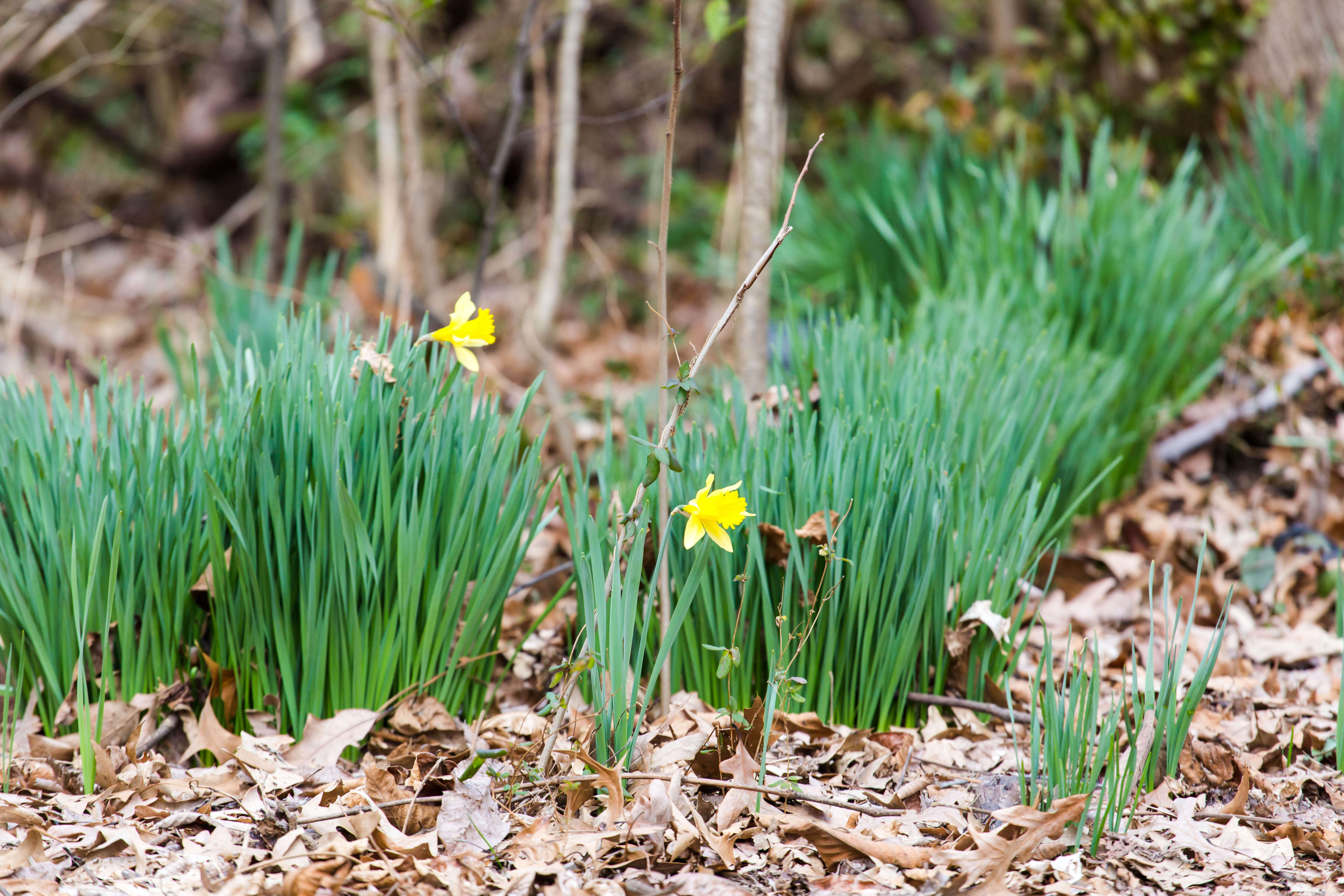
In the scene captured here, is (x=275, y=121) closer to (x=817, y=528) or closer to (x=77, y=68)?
(x=77, y=68)

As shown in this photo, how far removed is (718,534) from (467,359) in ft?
1.54

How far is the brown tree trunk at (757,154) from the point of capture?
2461mm

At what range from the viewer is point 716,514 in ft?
4.27

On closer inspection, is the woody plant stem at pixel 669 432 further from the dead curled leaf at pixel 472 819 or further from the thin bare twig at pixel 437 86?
the thin bare twig at pixel 437 86

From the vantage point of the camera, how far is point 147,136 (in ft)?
23.5

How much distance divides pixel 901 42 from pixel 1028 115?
1.99 m

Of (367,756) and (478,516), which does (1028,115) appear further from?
(367,756)

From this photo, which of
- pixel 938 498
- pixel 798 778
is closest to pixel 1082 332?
pixel 938 498

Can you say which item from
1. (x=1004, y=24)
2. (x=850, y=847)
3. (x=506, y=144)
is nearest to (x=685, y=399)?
(x=850, y=847)

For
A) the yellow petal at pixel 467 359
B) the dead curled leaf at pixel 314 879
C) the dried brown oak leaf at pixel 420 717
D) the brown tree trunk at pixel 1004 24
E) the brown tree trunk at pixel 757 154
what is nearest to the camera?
the dead curled leaf at pixel 314 879

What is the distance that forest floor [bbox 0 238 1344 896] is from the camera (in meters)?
1.25

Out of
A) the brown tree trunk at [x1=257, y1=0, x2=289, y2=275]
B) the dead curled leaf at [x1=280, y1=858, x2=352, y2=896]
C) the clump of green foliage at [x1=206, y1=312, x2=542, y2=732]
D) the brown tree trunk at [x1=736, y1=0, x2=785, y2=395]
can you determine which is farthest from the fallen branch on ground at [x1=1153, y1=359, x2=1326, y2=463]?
the brown tree trunk at [x1=257, y1=0, x2=289, y2=275]

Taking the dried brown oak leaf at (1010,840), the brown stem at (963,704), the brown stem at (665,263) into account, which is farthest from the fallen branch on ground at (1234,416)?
the brown stem at (665,263)

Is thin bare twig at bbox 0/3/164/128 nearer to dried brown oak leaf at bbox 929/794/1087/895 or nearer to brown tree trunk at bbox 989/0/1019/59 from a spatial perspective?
dried brown oak leaf at bbox 929/794/1087/895
